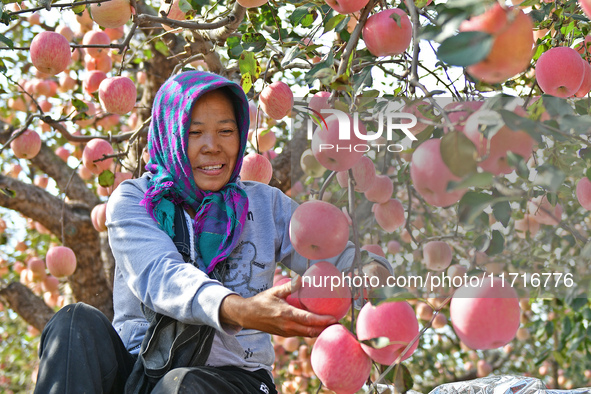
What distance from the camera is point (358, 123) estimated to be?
2.41ft

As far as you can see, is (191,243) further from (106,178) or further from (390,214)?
(106,178)

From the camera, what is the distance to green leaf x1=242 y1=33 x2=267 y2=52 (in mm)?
1522

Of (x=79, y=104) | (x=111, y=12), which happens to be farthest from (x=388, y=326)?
(x=79, y=104)

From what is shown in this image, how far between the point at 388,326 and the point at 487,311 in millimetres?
118

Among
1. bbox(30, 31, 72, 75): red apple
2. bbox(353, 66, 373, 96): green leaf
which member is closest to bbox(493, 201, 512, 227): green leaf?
bbox(353, 66, 373, 96): green leaf

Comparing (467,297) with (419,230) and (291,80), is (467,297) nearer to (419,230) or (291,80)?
(419,230)

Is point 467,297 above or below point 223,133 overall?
below

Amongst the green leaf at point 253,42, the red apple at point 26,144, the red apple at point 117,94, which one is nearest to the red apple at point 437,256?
the green leaf at point 253,42

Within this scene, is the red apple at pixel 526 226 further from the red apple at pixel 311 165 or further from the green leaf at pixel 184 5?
the green leaf at pixel 184 5

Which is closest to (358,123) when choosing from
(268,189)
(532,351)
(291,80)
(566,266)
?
(566,266)

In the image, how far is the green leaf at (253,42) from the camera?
152cm

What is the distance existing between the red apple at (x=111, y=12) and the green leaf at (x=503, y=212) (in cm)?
141

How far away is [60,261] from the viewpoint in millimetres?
2395

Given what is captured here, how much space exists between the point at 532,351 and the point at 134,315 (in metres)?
2.73
